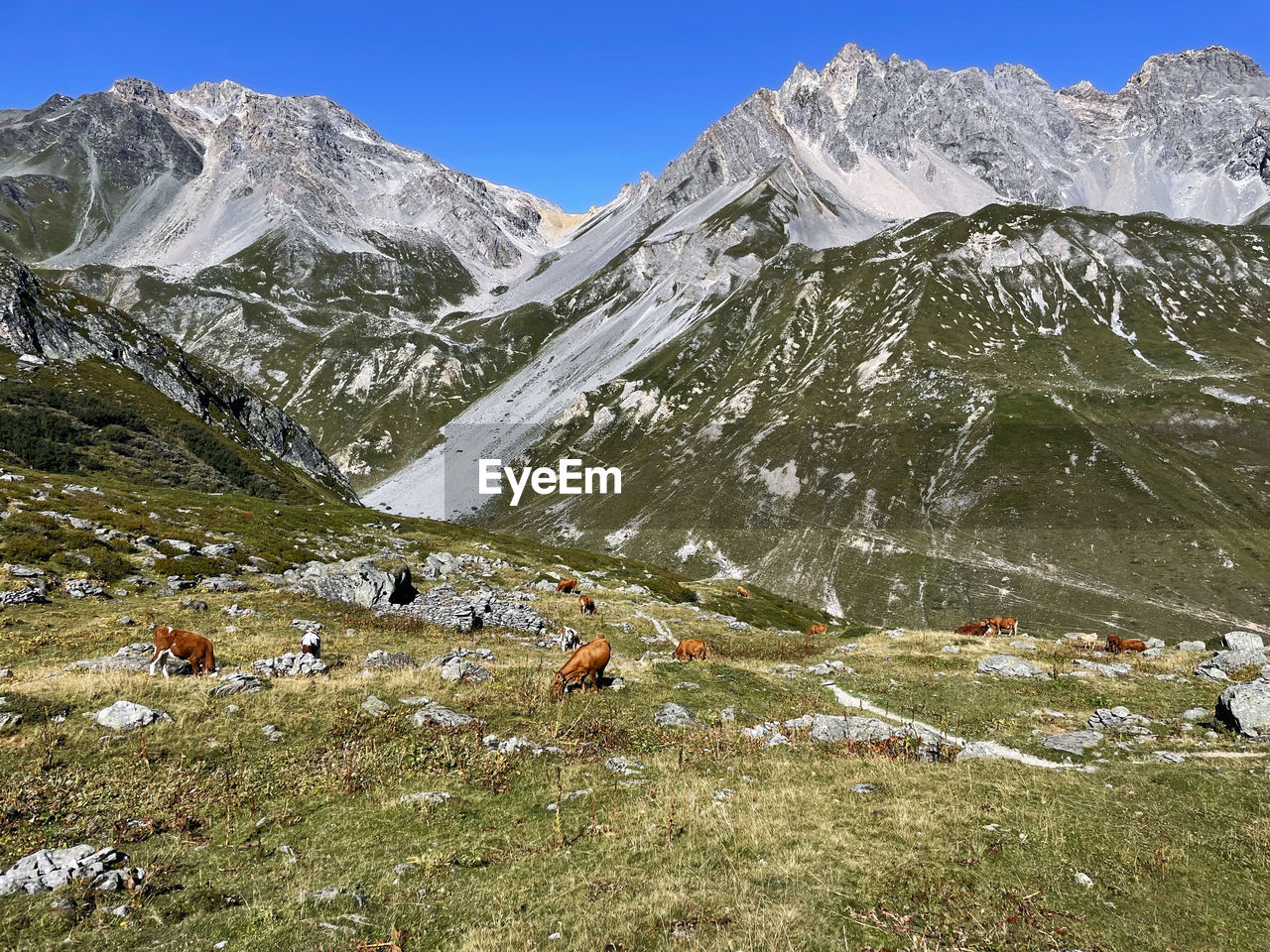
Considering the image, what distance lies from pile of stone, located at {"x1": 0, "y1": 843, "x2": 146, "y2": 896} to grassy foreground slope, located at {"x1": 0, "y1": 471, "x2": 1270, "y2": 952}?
12.8 inches

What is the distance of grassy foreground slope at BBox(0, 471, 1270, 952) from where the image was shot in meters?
10.8

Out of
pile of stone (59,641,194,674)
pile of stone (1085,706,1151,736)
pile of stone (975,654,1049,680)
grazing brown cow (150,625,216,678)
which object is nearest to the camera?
pile of stone (59,641,194,674)

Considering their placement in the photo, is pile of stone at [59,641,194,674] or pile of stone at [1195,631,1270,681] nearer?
pile of stone at [59,641,194,674]

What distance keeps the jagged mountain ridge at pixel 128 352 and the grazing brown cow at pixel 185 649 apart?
357 feet

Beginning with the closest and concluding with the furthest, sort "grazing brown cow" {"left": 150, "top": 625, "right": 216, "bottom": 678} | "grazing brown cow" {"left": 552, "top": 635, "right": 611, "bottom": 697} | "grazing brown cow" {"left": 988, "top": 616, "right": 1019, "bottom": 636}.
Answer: "grazing brown cow" {"left": 150, "top": 625, "right": 216, "bottom": 678}
"grazing brown cow" {"left": 552, "top": 635, "right": 611, "bottom": 697}
"grazing brown cow" {"left": 988, "top": 616, "right": 1019, "bottom": 636}

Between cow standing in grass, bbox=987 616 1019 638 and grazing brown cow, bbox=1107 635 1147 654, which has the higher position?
grazing brown cow, bbox=1107 635 1147 654

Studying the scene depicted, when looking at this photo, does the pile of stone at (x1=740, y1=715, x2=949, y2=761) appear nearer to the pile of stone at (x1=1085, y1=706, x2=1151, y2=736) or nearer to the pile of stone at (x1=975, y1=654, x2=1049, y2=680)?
the pile of stone at (x1=1085, y1=706, x2=1151, y2=736)

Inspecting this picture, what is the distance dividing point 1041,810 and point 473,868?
45.4ft

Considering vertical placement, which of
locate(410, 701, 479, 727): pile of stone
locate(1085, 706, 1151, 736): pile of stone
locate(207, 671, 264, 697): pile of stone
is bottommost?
locate(1085, 706, 1151, 736): pile of stone

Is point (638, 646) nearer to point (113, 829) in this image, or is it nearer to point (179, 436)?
point (113, 829)

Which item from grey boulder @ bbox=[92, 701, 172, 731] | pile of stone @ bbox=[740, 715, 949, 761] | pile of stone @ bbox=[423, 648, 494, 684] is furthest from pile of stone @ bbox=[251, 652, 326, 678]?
pile of stone @ bbox=[740, 715, 949, 761]

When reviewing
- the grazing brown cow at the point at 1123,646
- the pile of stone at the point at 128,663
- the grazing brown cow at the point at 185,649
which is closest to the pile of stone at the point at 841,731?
the grazing brown cow at the point at 185,649

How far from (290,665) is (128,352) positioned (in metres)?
124

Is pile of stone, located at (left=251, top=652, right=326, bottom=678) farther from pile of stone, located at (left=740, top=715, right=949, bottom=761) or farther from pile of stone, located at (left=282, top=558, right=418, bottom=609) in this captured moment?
pile of stone, located at (left=740, top=715, right=949, bottom=761)
